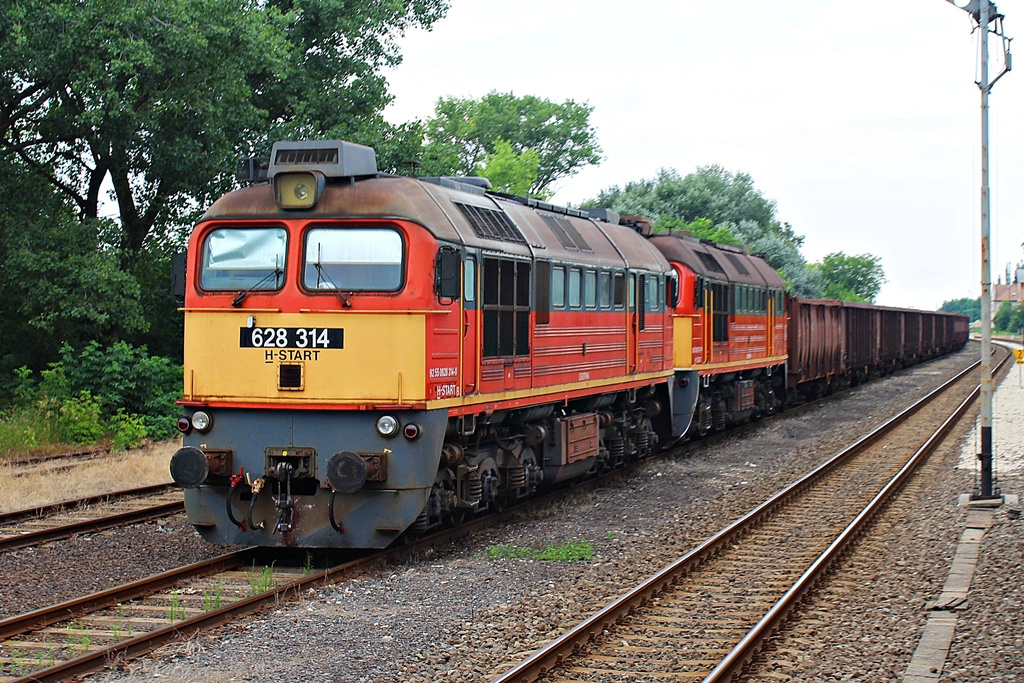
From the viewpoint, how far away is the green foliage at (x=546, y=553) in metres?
11.3

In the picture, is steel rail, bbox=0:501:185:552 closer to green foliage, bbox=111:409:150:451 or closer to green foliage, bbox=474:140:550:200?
green foliage, bbox=111:409:150:451

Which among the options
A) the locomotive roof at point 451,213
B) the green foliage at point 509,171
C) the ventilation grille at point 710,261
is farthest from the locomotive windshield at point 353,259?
the green foliage at point 509,171

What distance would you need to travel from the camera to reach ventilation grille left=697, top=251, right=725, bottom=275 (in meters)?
21.8

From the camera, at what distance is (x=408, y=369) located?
34.6 feet

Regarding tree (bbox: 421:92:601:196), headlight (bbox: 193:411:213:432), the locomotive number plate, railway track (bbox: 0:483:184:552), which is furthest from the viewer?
tree (bbox: 421:92:601:196)

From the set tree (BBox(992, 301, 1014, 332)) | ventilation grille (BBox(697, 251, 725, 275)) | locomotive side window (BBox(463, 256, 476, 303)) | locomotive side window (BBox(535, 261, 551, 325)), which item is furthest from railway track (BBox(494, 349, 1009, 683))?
tree (BBox(992, 301, 1014, 332))

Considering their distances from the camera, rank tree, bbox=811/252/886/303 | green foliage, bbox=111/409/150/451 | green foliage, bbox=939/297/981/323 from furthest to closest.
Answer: green foliage, bbox=939/297/981/323 → tree, bbox=811/252/886/303 → green foliage, bbox=111/409/150/451

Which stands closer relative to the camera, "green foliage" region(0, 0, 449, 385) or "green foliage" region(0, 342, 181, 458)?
"green foliage" region(0, 0, 449, 385)

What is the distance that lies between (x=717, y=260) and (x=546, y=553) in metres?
12.6

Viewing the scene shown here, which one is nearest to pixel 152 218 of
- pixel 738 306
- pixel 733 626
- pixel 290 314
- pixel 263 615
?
pixel 738 306

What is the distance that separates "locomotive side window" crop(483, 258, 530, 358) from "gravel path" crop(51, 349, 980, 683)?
1988 millimetres

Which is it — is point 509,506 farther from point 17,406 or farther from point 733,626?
point 17,406

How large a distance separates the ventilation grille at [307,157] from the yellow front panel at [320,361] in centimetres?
144

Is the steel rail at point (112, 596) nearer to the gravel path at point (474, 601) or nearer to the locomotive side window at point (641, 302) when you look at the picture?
the gravel path at point (474, 601)
